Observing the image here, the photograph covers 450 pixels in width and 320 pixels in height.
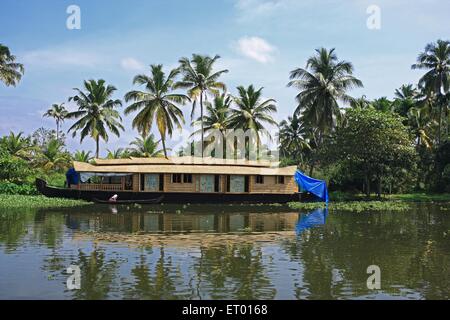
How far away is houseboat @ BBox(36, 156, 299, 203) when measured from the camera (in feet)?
97.0

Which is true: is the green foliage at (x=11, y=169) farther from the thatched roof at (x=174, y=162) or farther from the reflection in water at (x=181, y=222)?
the reflection in water at (x=181, y=222)

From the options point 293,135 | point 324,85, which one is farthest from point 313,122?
point 293,135

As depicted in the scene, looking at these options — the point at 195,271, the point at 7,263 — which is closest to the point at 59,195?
the point at 7,263

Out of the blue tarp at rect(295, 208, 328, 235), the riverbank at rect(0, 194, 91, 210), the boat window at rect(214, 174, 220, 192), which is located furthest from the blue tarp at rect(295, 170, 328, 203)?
the riverbank at rect(0, 194, 91, 210)

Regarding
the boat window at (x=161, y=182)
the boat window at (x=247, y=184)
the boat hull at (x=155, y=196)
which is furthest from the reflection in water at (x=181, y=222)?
the boat window at (x=247, y=184)

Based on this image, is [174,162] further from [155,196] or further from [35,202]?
[35,202]

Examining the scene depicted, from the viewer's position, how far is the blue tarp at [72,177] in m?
31.2

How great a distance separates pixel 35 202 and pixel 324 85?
23.3m

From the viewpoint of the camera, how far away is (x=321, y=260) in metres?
11.9

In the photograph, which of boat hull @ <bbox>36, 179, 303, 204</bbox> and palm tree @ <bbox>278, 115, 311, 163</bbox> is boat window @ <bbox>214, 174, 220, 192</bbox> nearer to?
boat hull @ <bbox>36, 179, 303, 204</bbox>

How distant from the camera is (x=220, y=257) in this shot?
12.1 metres

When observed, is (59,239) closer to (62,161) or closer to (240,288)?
(240,288)

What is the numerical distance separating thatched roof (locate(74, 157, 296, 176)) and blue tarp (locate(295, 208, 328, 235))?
→ 20.4 feet
